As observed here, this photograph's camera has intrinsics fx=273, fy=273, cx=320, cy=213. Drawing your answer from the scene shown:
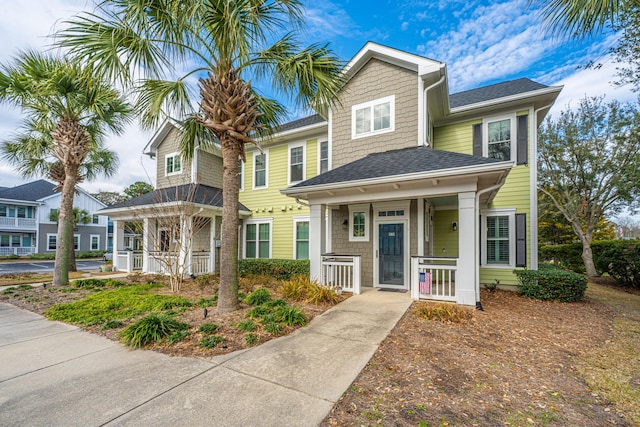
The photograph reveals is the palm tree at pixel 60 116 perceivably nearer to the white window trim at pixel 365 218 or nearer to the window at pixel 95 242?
the white window trim at pixel 365 218

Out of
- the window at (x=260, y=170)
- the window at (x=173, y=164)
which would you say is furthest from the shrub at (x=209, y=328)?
the window at (x=173, y=164)

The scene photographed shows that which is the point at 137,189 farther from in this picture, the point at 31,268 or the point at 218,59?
the point at 218,59

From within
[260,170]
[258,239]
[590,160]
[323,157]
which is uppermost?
[590,160]

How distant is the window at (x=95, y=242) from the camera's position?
3006 centimetres

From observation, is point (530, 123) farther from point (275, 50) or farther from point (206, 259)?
point (206, 259)

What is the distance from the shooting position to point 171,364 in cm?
346

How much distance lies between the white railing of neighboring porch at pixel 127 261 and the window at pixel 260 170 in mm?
6813

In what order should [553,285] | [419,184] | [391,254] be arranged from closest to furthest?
[419,184] < [553,285] < [391,254]

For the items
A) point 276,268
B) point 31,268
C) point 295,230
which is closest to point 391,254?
point 276,268

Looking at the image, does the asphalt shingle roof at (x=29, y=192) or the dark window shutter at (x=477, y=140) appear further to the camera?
the asphalt shingle roof at (x=29, y=192)

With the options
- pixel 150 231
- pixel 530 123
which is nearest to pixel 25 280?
pixel 150 231

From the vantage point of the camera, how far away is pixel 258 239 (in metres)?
12.4

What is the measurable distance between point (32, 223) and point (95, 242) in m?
5.32

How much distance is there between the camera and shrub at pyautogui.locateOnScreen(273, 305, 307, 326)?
4.89 m
